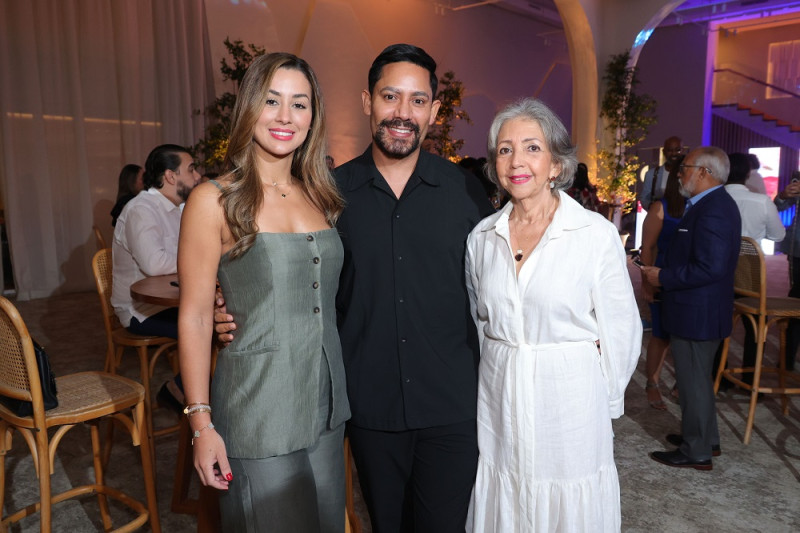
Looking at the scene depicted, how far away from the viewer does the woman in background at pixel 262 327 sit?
5.05 ft

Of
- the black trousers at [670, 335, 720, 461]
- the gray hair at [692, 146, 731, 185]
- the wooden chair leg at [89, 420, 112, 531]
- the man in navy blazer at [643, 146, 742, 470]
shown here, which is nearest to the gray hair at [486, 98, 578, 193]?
the man in navy blazer at [643, 146, 742, 470]

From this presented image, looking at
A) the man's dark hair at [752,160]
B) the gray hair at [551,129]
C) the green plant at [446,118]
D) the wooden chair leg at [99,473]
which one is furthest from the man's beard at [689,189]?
the green plant at [446,118]

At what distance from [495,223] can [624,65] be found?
945cm

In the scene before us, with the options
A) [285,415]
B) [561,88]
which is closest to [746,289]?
[285,415]

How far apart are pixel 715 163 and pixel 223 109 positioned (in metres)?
7.31

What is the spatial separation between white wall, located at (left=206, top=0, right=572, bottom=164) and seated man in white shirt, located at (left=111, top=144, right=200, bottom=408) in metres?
5.59

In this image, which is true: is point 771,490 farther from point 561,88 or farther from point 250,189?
point 561,88

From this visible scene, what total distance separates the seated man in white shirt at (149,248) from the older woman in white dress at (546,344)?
196 centimetres

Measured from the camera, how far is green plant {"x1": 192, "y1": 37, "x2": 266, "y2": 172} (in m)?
8.39

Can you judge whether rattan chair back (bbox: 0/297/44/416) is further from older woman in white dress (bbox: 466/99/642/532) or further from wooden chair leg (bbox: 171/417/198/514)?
older woman in white dress (bbox: 466/99/642/532)

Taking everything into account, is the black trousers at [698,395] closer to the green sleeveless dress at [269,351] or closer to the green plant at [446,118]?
the green sleeveless dress at [269,351]

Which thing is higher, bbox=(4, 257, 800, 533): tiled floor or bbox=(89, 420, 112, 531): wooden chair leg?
bbox=(89, 420, 112, 531): wooden chair leg

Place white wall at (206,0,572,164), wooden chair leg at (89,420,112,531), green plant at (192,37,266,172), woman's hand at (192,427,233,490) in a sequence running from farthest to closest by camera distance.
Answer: white wall at (206,0,572,164)
green plant at (192,37,266,172)
wooden chair leg at (89,420,112,531)
woman's hand at (192,427,233,490)

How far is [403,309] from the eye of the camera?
1.90 meters
